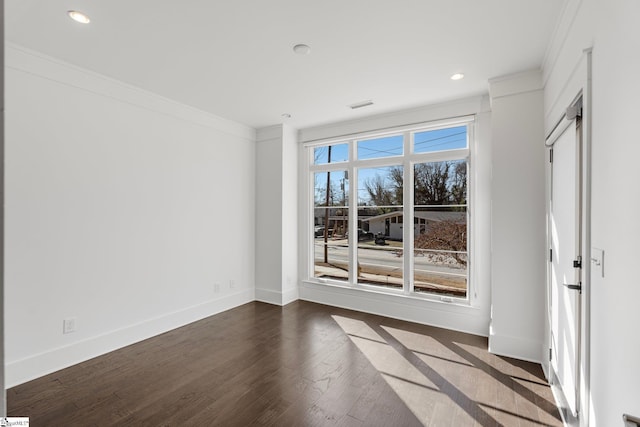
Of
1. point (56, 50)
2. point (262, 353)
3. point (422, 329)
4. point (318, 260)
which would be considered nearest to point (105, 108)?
point (56, 50)

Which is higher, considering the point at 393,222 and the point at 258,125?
the point at 258,125

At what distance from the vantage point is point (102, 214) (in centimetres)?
305

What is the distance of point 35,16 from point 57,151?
1.09m

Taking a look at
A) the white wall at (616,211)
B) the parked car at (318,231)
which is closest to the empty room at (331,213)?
the white wall at (616,211)

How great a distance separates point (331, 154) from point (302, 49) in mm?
2391

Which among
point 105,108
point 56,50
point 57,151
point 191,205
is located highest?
point 56,50

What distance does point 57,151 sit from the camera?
8.98 ft

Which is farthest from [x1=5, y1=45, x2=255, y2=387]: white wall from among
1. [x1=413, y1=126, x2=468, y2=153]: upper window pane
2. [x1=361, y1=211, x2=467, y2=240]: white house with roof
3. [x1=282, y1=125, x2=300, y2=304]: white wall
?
[x1=413, y1=126, x2=468, y2=153]: upper window pane

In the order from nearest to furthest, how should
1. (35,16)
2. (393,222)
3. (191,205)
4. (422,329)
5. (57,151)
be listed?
1. (35,16)
2. (57,151)
3. (422,329)
4. (191,205)
5. (393,222)

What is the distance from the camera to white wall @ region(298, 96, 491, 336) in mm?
3518

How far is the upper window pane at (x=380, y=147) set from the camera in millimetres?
4246

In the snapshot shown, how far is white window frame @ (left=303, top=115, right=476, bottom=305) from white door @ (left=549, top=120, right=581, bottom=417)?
1142mm

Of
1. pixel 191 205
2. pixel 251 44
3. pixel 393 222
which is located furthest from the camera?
pixel 393 222

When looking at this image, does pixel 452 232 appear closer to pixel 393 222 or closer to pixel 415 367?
pixel 393 222
